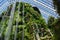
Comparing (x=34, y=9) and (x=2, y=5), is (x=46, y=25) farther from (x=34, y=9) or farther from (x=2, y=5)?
(x=2, y=5)

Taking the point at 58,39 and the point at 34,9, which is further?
the point at 34,9

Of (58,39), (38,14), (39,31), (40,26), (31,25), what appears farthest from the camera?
(38,14)

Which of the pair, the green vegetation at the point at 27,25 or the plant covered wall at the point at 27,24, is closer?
the green vegetation at the point at 27,25

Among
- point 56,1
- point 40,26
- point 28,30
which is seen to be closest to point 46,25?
Result: point 40,26

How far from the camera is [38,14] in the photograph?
31.5 meters

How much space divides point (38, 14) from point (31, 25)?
7.38m

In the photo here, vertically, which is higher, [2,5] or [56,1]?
[56,1]

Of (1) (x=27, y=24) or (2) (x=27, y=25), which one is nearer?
(2) (x=27, y=25)

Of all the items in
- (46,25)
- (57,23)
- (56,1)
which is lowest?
(46,25)

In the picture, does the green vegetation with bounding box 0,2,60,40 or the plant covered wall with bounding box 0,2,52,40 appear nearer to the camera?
the green vegetation with bounding box 0,2,60,40

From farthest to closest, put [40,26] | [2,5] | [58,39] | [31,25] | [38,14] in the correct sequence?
[38,14] → [40,26] → [31,25] → [2,5] → [58,39]

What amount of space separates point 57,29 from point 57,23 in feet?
0.65

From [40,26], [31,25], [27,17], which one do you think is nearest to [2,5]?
[31,25]

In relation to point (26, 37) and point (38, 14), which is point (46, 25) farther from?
point (26, 37)
